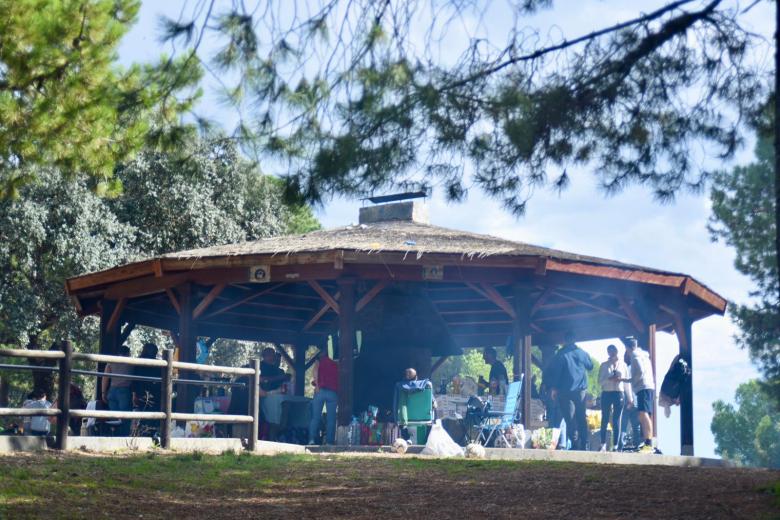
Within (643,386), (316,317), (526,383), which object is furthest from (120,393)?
(643,386)

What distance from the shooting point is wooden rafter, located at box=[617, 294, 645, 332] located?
17.5 meters

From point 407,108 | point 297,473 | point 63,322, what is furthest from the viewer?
point 63,322

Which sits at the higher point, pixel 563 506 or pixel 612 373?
pixel 612 373

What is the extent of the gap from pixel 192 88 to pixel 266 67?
64 cm

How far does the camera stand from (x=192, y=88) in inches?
331

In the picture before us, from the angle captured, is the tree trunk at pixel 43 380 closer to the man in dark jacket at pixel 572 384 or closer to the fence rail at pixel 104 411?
the fence rail at pixel 104 411

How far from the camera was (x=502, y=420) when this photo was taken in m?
15.2

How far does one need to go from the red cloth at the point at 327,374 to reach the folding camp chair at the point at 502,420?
2.36 meters

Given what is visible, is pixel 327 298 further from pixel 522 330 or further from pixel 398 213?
pixel 398 213

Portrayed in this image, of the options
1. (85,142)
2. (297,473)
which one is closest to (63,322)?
(85,142)

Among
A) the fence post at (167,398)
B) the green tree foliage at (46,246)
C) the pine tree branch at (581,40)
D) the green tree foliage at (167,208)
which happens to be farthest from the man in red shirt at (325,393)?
the green tree foliage at (167,208)

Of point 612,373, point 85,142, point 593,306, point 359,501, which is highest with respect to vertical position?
point 85,142

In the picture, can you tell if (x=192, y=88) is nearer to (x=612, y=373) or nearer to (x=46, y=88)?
(x=46, y=88)

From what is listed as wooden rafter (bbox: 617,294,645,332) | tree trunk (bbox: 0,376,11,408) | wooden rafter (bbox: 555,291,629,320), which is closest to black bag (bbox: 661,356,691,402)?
wooden rafter (bbox: 617,294,645,332)
